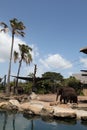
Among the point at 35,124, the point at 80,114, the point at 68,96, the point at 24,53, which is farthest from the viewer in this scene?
the point at 24,53

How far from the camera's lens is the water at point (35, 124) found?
18062mm

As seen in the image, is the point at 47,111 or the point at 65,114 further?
the point at 47,111

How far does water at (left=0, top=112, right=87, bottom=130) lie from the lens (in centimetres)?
1806

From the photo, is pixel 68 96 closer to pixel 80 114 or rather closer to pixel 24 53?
pixel 80 114

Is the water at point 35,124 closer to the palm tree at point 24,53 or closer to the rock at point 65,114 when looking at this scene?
the rock at point 65,114

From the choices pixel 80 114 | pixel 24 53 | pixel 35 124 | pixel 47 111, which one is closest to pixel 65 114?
pixel 80 114

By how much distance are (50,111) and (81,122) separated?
115 inches

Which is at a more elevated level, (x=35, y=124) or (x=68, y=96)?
(x=68, y=96)

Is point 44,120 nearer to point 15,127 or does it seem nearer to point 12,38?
point 15,127

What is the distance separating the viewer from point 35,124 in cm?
1911

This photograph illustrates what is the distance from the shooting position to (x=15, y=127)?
18609 mm

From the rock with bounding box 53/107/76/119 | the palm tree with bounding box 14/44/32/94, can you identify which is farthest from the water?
the palm tree with bounding box 14/44/32/94

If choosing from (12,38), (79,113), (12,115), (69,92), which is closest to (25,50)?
(12,38)

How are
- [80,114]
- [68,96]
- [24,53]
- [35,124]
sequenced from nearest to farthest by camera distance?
[35,124]
[80,114]
[68,96]
[24,53]
